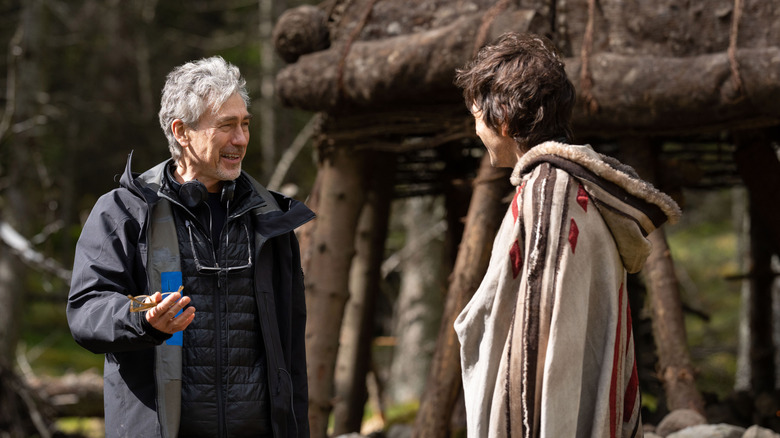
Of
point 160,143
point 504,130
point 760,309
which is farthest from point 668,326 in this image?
point 160,143

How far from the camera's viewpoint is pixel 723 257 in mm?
17172

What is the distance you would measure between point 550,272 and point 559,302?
77 millimetres

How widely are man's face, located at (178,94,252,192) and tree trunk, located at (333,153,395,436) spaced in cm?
330

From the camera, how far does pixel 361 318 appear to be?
641 centimetres

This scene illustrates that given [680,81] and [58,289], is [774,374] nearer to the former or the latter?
[680,81]

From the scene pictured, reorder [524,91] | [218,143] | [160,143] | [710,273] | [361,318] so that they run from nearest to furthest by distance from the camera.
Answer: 1. [524,91]
2. [218,143]
3. [361,318]
4. [160,143]
5. [710,273]

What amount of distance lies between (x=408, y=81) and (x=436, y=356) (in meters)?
1.42

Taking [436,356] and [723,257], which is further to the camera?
[723,257]

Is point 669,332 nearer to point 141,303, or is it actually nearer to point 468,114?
point 468,114

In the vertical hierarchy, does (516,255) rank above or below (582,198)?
below

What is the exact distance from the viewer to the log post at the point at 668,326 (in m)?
4.51

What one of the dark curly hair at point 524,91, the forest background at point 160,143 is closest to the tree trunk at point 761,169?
the dark curly hair at point 524,91

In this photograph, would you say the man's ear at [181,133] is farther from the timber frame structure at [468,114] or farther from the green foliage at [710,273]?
the green foliage at [710,273]

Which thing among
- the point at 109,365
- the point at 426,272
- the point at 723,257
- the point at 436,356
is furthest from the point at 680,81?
the point at 723,257
